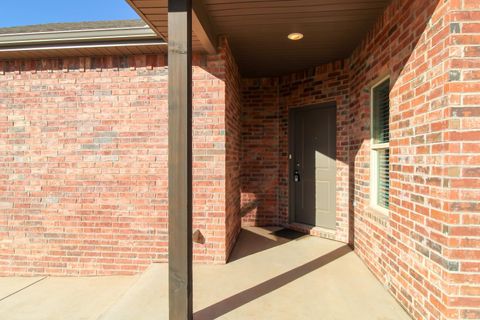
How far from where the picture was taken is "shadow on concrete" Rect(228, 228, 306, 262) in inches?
152

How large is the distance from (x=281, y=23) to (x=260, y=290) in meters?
2.90

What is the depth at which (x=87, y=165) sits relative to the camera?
3.75m

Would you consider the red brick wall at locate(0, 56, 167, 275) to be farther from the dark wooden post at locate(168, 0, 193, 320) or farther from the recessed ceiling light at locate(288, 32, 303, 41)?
the recessed ceiling light at locate(288, 32, 303, 41)

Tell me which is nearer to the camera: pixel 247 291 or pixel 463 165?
pixel 463 165

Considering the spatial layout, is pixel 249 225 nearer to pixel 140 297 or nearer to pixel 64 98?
pixel 140 297

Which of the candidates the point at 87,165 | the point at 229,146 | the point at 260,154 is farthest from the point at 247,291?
the point at 260,154

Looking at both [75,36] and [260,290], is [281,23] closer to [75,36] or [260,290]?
[75,36]

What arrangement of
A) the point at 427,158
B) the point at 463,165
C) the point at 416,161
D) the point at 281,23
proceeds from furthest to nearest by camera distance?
the point at 281,23
the point at 416,161
the point at 427,158
the point at 463,165

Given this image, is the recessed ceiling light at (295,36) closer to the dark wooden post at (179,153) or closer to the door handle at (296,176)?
the dark wooden post at (179,153)

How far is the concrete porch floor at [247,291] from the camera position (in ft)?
7.93

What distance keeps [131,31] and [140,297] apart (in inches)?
118

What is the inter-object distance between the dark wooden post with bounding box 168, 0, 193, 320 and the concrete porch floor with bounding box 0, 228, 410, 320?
1.42ft

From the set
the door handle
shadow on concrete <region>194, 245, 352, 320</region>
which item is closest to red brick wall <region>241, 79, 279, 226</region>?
the door handle

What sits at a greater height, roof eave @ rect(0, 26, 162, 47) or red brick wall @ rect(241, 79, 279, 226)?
roof eave @ rect(0, 26, 162, 47)
